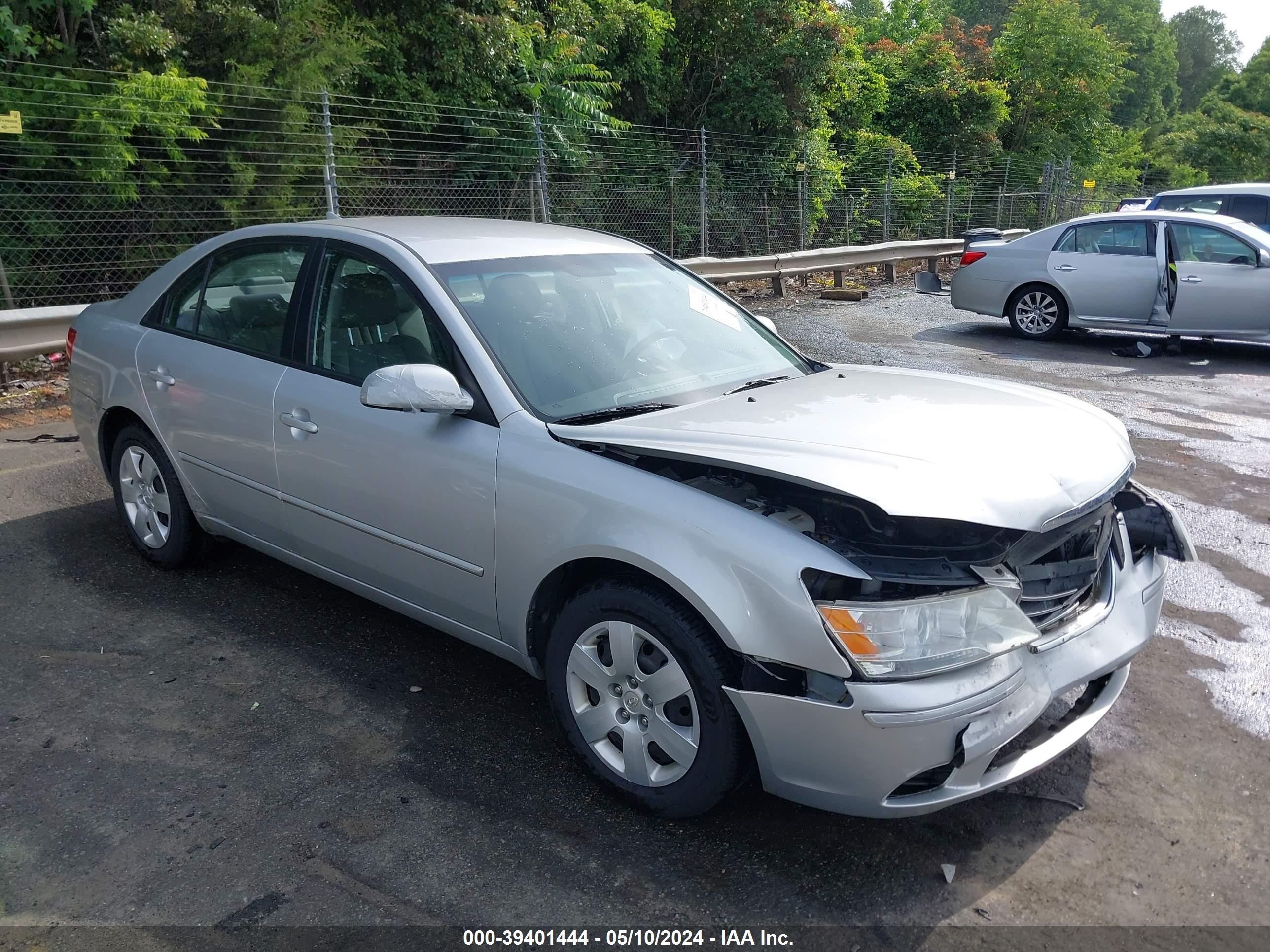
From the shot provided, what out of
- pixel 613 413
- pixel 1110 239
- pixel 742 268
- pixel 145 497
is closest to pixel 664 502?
pixel 613 413

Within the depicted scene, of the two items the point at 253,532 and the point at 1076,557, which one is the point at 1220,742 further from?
the point at 253,532

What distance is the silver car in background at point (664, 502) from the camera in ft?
8.48

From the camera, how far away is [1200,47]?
106688 millimetres

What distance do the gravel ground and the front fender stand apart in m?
0.63

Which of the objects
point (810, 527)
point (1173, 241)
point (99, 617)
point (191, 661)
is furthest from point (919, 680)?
point (1173, 241)

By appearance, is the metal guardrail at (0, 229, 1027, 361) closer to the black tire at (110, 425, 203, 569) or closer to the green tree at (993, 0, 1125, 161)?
the black tire at (110, 425, 203, 569)

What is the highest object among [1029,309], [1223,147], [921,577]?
[1223,147]

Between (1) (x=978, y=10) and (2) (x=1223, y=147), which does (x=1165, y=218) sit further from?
(1) (x=978, y=10)

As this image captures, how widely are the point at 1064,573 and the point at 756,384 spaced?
1299 mm

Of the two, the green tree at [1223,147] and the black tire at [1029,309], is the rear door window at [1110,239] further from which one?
the green tree at [1223,147]

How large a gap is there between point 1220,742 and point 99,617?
4.37 metres

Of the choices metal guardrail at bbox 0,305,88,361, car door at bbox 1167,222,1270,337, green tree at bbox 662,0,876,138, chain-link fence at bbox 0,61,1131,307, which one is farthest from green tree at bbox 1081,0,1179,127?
metal guardrail at bbox 0,305,88,361

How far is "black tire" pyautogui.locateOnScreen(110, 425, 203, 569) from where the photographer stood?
452 centimetres

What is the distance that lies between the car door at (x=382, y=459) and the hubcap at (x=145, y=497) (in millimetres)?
1074
